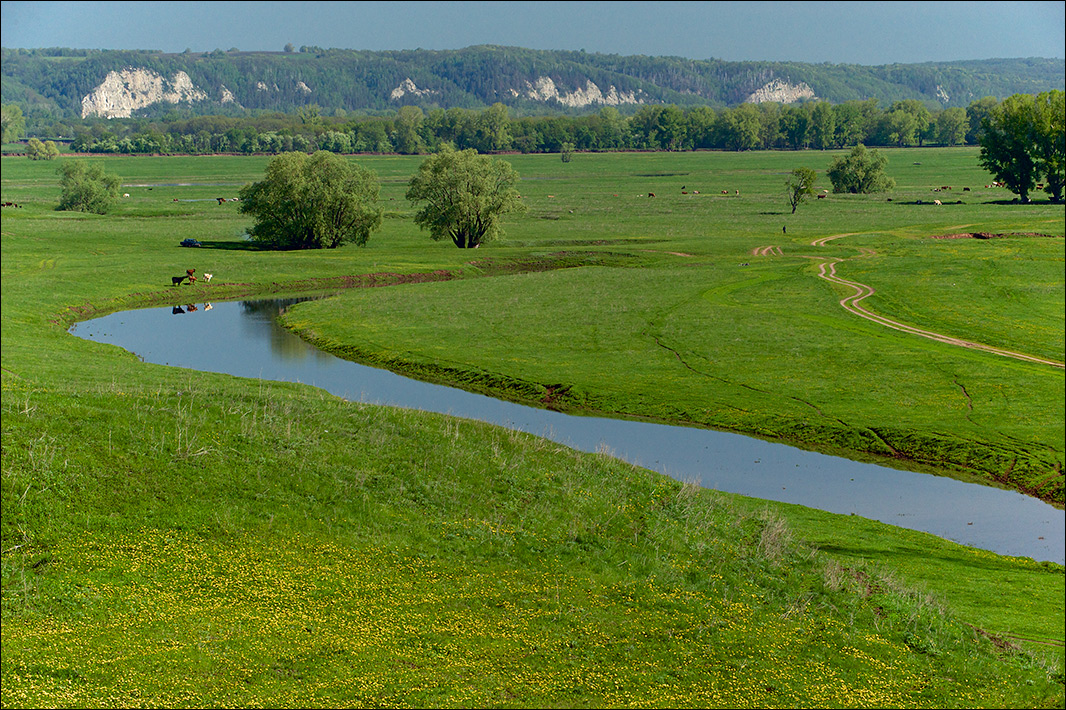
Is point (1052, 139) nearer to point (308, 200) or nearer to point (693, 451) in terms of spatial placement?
point (308, 200)

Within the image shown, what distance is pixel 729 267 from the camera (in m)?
111

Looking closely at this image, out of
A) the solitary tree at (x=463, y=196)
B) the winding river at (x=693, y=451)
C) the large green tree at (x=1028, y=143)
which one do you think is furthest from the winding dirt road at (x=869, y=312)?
the large green tree at (x=1028, y=143)

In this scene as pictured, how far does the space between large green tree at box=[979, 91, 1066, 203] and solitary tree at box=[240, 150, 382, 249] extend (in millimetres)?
132090

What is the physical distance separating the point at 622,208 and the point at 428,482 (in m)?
161

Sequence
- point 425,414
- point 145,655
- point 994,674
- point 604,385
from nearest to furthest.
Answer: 1. point 145,655
2. point 994,674
3. point 425,414
4. point 604,385

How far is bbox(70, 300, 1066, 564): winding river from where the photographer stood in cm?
4394

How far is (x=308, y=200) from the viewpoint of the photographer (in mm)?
126562

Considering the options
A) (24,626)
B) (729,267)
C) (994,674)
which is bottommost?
(994,674)

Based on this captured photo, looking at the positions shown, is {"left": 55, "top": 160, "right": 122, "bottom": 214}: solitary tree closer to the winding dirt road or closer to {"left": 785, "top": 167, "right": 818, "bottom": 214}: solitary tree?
the winding dirt road

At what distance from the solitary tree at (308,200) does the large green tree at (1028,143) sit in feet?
433

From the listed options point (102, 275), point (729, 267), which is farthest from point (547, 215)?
point (102, 275)

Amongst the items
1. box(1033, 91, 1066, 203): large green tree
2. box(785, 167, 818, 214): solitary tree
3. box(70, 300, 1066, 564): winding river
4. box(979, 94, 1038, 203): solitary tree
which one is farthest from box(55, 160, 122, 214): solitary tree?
box(1033, 91, 1066, 203): large green tree

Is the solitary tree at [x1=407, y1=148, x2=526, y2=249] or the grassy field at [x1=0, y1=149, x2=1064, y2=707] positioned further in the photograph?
the solitary tree at [x1=407, y1=148, x2=526, y2=249]

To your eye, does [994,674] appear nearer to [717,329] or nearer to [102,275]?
[717,329]
